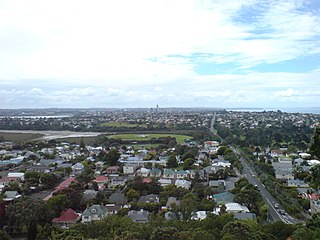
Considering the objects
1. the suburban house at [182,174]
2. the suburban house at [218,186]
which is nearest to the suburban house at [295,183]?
the suburban house at [218,186]

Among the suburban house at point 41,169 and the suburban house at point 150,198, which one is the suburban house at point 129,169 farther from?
the suburban house at point 150,198

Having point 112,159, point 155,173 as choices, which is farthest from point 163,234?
point 112,159

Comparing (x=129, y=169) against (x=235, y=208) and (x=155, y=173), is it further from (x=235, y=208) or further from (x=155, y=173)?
(x=235, y=208)

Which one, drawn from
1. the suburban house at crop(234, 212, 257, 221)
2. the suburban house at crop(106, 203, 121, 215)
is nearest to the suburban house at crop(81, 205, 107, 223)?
the suburban house at crop(106, 203, 121, 215)

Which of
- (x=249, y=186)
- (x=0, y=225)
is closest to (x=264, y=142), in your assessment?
(x=249, y=186)

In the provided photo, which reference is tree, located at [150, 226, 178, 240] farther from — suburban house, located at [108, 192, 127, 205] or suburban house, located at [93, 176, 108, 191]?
suburban house, located at [93, 176, 108, 191]

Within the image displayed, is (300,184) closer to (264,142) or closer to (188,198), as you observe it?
(188,198)

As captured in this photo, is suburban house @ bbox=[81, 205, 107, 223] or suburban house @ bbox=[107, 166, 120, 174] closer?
suburban house @ bbox=[81, 205, 107, 223]
